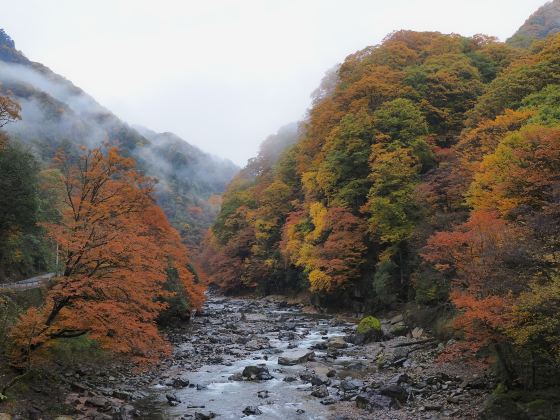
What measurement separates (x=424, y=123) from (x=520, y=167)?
2015cm

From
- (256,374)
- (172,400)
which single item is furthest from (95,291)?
(256,374)

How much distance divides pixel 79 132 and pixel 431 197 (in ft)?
367

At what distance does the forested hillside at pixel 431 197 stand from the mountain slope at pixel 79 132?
44.4 m

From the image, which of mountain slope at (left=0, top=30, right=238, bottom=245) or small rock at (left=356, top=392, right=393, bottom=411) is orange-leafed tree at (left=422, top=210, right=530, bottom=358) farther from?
mountain slope at (left=0, top=30, right=238, bottom=245)

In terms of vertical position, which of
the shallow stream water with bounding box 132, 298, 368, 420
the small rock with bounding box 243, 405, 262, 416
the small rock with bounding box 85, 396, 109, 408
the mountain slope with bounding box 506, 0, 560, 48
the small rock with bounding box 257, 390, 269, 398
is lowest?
the shallow stream water with bounding box 132, 298, 368, 420

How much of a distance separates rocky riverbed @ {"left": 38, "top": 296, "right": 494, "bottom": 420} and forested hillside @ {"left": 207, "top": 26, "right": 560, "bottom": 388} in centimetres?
240

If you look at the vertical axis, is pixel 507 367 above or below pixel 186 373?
above

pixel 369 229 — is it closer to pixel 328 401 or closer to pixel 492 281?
pixel 328 401

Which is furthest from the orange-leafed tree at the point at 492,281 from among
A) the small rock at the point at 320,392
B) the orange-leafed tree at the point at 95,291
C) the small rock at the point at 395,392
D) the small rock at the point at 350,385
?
the orange-leafed tree at the point at 95,291

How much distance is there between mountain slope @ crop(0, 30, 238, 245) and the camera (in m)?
98.5

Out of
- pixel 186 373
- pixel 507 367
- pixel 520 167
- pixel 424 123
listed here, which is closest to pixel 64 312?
pixel 186 373

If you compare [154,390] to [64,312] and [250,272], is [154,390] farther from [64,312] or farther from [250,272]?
[250,272]

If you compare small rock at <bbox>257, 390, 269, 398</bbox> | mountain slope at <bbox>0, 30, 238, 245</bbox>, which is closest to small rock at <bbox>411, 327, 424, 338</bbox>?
small rock at <bbox>257, 390, 269, 398</bbox>

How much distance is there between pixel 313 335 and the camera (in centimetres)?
3116
